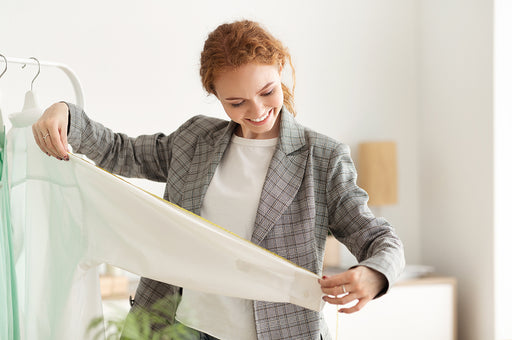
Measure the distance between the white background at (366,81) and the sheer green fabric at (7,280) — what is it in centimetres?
160

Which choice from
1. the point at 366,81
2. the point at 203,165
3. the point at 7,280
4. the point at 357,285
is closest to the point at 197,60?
the point at 366,81

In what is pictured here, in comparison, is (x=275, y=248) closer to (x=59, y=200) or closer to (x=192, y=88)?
(x=59, y=200)

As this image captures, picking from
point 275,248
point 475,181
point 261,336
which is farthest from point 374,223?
point 475,181

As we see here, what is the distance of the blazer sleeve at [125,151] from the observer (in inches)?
57.1

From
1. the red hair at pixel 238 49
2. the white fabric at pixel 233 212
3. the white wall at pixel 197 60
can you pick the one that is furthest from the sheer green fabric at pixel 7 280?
the white wall at pixel 197 60

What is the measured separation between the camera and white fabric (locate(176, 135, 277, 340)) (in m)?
1.33

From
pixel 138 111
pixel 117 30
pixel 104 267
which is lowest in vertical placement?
pixel 104 267

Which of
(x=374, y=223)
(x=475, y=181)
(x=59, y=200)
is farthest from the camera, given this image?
(x=475, y=181)

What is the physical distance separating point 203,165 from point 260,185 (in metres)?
0.16

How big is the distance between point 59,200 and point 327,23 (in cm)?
258

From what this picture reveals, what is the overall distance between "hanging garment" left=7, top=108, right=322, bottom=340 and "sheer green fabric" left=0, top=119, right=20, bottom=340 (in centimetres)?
3

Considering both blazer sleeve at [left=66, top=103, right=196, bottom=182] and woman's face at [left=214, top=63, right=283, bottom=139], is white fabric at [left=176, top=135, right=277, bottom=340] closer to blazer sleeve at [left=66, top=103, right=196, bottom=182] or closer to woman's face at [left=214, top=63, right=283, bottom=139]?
woman's face at [left=214, top=63, right=283, bottom=139]

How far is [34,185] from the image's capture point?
1.40 m

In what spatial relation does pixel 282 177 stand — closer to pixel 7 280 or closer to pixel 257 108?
pixel 257 108
